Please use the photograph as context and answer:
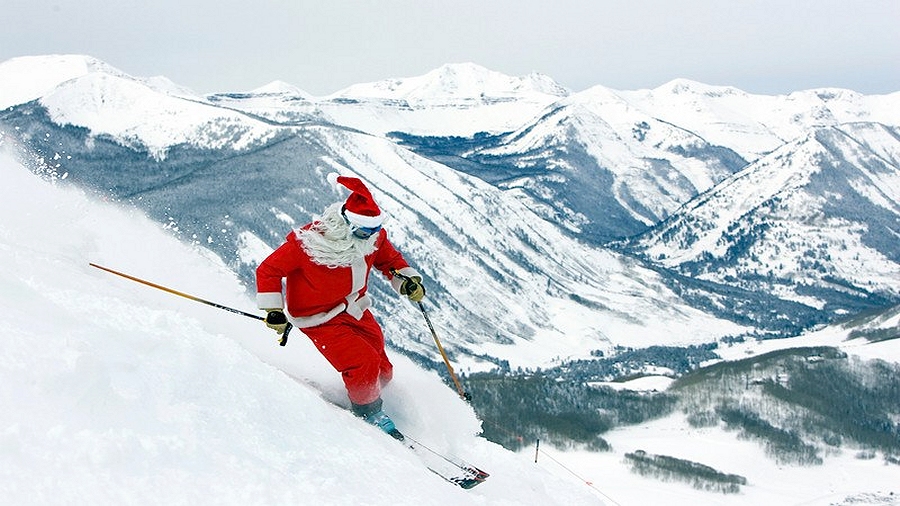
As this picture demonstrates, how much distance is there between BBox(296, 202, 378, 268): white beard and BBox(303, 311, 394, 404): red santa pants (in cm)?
86

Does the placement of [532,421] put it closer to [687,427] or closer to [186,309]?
[687,427]

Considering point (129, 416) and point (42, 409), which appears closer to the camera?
point (42, 409)

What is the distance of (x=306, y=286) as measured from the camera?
9961mm

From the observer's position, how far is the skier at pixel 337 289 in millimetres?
9445

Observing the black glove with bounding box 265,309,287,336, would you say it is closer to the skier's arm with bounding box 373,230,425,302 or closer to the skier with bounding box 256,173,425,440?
the skier with bounding box 256,173,425,440

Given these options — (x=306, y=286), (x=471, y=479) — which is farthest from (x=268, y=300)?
(x=471, y=479)

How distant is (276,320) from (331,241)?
1313 millimetres

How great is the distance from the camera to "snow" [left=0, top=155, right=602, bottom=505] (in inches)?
199

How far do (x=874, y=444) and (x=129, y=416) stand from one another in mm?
157290

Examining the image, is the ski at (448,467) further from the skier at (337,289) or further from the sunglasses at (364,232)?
the sunglasses at (364,232)

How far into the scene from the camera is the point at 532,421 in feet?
406

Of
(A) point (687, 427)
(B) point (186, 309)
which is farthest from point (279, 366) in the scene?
(A) point (687, 427)

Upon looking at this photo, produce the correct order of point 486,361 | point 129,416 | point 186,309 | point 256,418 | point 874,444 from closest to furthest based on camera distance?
point 129,416 → point 256,418 → point 186,309 → point 874,444 → point 486,361

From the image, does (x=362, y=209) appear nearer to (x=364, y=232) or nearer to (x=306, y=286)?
(x=364, y=232)
